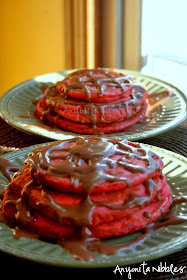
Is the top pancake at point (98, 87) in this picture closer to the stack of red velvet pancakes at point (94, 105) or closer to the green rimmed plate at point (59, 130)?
the stack of red velvet pancakes at point (94, 105)

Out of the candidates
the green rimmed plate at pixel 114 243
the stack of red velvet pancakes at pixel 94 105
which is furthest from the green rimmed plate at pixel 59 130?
the green rimmed plate at pixel 114 243

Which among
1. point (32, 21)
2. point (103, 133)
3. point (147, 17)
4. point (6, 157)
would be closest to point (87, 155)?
point (6, 157)

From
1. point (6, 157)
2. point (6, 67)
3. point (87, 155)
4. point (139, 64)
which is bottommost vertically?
point (6, 67)

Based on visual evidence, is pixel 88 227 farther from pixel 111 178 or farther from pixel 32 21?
pixel 32 21

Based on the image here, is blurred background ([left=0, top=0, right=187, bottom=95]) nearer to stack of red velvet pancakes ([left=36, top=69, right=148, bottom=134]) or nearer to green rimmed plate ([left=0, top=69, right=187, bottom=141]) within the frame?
green rimmed plate ([left=0, top=69, right=187, bottom=141])

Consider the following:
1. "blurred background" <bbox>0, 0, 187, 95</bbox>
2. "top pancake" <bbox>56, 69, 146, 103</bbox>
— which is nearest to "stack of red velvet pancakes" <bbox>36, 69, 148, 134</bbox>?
"top pancake" <bbox>56, 69, 146, 103</bbox>
